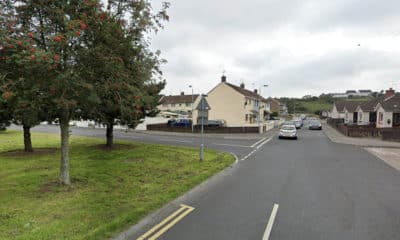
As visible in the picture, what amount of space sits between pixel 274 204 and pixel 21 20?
27.9ft

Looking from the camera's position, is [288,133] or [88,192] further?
[288,133]

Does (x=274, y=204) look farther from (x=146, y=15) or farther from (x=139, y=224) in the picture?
(x=146, y=15)

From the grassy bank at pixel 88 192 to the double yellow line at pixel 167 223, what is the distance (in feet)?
1.83

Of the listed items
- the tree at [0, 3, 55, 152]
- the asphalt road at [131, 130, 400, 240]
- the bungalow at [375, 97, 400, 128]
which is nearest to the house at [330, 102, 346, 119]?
the bungalow at [375, 97, 400, 128]

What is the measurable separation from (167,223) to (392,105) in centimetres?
4195

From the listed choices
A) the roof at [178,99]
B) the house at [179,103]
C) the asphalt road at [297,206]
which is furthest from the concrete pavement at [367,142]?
the roof at [178,99]

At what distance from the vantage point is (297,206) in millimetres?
6543

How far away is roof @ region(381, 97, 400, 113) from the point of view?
34438 millimetres

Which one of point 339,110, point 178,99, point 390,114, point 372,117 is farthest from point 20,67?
point 339,110

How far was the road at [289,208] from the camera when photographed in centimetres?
500

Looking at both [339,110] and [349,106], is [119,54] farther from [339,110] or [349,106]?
[339,110]

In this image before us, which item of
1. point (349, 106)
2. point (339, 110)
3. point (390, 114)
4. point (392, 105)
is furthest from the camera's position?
point (339, 110)

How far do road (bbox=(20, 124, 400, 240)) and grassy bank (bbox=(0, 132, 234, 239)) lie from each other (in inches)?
33.5

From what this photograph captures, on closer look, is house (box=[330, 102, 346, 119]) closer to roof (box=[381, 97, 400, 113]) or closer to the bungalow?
roof (box=[381, 97, 400, 113])
